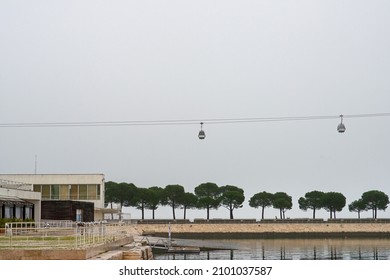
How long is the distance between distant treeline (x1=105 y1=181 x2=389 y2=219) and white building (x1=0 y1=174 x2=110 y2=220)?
3036 cm

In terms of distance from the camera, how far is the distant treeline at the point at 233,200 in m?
93.3

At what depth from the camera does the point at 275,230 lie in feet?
288

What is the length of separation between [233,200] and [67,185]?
4524 centimetres

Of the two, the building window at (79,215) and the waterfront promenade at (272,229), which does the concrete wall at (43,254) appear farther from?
the waterfront promenade at (272,229)

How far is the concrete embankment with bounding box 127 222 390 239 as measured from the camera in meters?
86.4

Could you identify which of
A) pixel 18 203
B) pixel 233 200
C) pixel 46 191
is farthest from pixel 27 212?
pixel 233 200

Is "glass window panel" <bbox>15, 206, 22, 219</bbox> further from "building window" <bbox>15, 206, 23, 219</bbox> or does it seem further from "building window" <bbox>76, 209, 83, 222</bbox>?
"building window" <bbox>76, 209, 83, 222</bbox>

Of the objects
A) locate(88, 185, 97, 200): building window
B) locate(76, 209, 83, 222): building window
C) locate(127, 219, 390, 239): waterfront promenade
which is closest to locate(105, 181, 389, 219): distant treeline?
locate(127, 219, 390, 239): waterfront promenade

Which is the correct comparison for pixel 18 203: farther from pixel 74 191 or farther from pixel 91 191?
pixel 91 191

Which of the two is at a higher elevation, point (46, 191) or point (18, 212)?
point (46, 191)

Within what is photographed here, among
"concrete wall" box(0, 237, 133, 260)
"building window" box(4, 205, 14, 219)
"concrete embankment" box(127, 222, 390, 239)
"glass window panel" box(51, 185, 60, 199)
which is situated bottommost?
"concrete embankment" box(127, 222, 390, 239)
